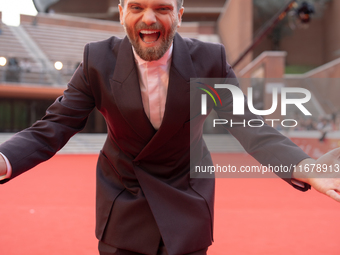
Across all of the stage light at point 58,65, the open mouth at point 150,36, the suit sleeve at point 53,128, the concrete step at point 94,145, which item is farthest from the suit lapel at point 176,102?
the stage light at point 58,65

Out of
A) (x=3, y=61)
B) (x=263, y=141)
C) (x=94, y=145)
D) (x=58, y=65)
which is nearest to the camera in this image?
(x=263, y=141)

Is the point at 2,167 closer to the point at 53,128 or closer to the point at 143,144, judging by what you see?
the point at 53,128

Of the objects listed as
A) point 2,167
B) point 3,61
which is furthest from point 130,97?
point 3,61

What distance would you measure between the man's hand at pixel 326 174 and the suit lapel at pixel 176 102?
532mm

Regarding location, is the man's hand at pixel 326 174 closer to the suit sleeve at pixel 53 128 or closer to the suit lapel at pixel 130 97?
the suit lapel at pixel 130 97

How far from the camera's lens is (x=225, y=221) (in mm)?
4359

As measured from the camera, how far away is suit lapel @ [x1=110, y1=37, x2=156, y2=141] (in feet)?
4.59

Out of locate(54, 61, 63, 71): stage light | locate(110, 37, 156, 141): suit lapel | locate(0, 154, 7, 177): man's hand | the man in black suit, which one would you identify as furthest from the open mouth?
locate(54, 61, 63, 71): stage light

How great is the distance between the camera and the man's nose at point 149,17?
4.24ft

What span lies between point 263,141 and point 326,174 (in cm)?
30

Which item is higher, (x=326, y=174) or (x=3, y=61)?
(x=326, y=174)

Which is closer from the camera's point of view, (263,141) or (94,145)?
(263,141)

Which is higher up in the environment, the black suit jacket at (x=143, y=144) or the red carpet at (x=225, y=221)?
the black suit jacket at (x=143, y=144)

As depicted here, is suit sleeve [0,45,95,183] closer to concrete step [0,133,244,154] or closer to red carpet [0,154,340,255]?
red carpet [0,154,340,255]
